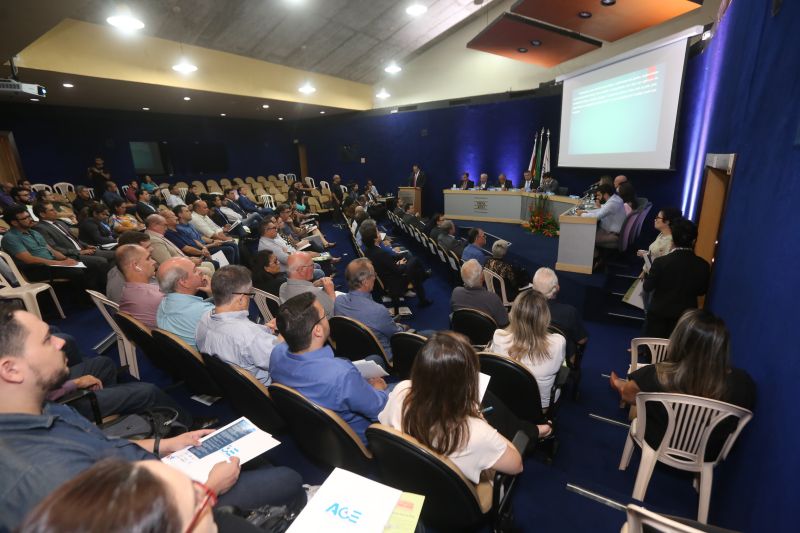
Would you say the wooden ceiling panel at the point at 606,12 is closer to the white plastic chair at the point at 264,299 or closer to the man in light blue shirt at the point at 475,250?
the man in light blue shirt at the point at 475,250

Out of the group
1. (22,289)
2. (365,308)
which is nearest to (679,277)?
(365,308)

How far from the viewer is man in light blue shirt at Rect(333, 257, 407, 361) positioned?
108 inches

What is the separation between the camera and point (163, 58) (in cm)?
754

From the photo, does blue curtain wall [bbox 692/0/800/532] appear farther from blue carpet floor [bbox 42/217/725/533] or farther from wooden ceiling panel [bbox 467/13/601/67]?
wooden ceiling panel [bbox 467/13/601/67]

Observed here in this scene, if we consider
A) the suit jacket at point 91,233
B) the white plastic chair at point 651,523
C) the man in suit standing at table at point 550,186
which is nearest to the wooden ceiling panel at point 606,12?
the man in suit standing at table at point 550,186

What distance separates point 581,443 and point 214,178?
15781mm

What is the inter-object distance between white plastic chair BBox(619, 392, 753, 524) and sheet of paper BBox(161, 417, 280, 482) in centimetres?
184

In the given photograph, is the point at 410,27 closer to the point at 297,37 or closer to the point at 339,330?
the point at 297,37

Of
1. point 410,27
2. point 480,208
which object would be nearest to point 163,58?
point 410,27

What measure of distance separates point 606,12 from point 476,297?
217 inches

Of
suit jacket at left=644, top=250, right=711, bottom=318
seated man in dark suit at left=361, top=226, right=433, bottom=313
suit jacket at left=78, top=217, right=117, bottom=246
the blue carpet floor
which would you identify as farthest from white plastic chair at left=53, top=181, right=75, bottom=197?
suit jacket at left=644, top=250, right=711, bottom=318

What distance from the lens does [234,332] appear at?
214cm

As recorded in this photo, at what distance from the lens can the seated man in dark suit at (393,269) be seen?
15.1 feet

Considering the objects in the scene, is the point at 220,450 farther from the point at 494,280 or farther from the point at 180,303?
the point at 494,280
